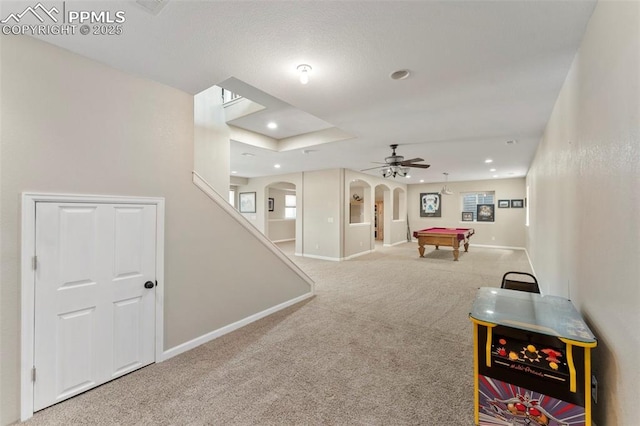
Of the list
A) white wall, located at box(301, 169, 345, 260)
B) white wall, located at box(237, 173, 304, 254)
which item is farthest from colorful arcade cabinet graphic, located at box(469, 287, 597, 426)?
white wall, located at box(237, 173, 304, 254)

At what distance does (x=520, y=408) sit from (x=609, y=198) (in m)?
1.32

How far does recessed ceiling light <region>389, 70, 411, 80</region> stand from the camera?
241 centimetres

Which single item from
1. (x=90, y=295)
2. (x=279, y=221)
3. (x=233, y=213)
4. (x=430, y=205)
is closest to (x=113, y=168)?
(x=90, y=295)

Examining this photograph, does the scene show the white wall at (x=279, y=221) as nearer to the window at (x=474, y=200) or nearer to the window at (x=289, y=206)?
the window at (x=289, y=206)

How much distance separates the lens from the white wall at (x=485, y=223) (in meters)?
9.63

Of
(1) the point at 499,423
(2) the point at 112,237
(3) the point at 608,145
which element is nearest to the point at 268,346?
(2) the point at 112,237

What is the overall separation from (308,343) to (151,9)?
10.2ft

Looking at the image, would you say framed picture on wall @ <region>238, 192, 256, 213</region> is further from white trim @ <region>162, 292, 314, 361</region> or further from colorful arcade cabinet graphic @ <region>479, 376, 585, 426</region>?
colorful arcade cabinet graphic @ <region>479, 376, 585, 426</region>

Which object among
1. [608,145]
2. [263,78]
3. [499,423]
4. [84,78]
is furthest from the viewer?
[263,78]

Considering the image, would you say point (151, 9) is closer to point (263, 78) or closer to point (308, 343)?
point (263, 78)

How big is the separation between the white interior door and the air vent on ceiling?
1.54m

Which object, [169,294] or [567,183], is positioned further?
[169,294]

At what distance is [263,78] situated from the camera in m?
2.49

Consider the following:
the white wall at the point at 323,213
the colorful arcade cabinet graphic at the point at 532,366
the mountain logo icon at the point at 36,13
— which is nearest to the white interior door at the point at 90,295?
the mountain logo icon at the point at 36,13
